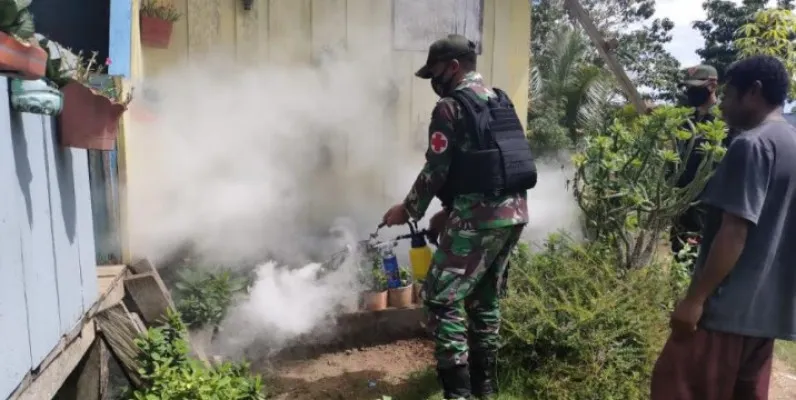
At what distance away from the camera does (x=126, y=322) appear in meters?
2.92

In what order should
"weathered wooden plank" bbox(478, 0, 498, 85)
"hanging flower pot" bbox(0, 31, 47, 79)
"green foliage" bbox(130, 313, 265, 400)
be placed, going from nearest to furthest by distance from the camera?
"hanging flower pot" bbox(0, 31, 47, 79), "green foliage" bbox(130, 313, 265, 400), "weathered wooden plank" bbox(478, 0, 498, 85)

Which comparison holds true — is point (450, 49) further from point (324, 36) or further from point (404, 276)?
point (404, 276)

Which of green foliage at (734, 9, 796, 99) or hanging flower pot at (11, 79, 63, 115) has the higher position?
green foliage at (734, 9, 796, 99)

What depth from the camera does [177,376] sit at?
9.51 feet

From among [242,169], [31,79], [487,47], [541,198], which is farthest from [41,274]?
[541,198]

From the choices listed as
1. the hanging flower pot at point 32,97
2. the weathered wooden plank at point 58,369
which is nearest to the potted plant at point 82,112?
the hanging flower pot at point 32,97

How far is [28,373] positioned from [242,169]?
9.36ft

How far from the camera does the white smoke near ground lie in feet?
13.7

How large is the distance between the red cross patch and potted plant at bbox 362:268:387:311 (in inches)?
67.5

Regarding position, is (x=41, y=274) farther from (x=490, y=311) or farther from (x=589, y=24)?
(x=589, y=24)

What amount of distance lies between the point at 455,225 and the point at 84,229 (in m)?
1.88

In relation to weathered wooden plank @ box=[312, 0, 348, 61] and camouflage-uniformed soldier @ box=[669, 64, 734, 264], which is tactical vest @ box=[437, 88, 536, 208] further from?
camouflage-uniformed soldier @ box=[669, 64, 734, 264]

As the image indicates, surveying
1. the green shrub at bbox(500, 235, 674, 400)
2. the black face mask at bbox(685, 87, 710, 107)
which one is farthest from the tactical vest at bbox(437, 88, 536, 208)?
the black face mask at bbox(685, 87, 710, 107)

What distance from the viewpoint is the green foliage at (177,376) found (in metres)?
2.83
